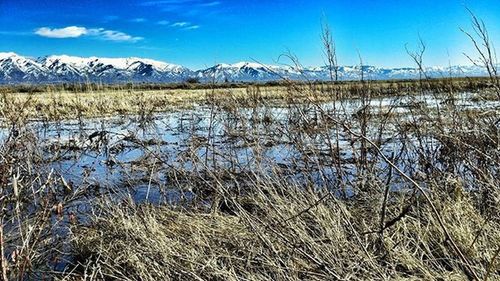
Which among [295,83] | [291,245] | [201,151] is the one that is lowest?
[201,151]

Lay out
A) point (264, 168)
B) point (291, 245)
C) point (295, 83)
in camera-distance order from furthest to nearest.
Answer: point (264, 168)
point (295, 83)
point (291, 245)

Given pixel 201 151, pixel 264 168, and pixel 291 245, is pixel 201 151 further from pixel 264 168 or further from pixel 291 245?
pixel 291 245

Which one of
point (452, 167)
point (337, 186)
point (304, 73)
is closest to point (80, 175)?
point (337, 186)

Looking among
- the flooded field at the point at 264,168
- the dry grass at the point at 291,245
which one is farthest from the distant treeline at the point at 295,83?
the dry grass at the point at 291,245

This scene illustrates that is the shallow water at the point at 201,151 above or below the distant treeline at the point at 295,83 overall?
below

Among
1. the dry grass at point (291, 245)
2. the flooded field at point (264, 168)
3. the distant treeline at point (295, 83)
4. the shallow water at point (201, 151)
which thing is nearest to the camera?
the dry grass at point (291, 245)

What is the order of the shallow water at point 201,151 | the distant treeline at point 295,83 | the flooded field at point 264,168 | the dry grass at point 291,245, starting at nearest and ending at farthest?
the dry grass at point 291,245
the flooded field at point 264,168
the shallow water at point 201,151
the distant treeline at point 295,83

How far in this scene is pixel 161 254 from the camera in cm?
410

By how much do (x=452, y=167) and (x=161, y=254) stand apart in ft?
14.1

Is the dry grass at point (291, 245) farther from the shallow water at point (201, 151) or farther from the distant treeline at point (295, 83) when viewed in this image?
the distant treeline at point (295, 83)

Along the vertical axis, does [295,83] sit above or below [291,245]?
above

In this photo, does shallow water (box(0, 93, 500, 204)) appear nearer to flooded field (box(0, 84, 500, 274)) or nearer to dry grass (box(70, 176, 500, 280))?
flooded field (box(0, 84, 500, 274))

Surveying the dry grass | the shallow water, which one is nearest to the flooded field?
the shallow water

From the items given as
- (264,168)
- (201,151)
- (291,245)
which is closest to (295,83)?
(291,245)
